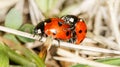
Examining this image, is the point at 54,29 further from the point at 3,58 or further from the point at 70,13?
the point at 70,13

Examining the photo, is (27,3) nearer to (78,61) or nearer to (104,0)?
(104,0)

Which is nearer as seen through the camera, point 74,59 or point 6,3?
point 74,59

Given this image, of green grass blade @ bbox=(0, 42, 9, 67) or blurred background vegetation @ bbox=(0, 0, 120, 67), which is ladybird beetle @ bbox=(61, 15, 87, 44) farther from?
green grass blade @ bbox=(0, 42, 9, 67)

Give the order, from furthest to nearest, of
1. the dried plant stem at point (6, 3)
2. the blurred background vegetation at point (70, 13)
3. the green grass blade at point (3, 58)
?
the dried plant stem at point (6, 3)
the blurred background vegetation at point (70, 13)
the green grass blade at point (3, 58)

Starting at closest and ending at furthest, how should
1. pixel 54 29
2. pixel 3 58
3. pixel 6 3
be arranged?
pixel 3 58, pixel 54 29, pixel 6 3

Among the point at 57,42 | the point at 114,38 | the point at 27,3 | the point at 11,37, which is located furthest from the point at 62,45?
the point at 27,3

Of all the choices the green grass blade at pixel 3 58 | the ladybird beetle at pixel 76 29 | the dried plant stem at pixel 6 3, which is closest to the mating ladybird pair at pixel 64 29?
the ladybird beetle at pixel 76 29

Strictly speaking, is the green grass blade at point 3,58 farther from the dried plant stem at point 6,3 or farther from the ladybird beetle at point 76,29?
the dried plant stem at point 6,3

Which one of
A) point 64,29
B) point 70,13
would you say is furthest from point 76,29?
point 70,13
